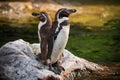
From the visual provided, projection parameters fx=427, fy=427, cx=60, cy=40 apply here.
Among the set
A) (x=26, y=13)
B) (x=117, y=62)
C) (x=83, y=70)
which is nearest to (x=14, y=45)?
(x=83, y=70)

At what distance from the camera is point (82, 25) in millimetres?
27188

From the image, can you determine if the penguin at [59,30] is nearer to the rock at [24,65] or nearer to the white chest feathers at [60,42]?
the white chest feathers at [60,42]

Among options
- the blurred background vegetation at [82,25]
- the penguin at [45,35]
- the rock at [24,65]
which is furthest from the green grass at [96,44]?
the penguin at [45,35]

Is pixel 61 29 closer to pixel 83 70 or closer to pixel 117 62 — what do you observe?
pixel 83 70

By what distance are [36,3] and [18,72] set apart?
20310 millimetres

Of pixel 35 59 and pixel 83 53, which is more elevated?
pixel 35 59

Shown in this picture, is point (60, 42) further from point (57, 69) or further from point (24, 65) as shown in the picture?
point (24, 65)

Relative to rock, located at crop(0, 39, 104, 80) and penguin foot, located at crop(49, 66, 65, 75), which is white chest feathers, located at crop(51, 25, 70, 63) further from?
rock, located at crop(0, 39, 104, 80)

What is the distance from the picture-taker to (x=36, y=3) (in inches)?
1283

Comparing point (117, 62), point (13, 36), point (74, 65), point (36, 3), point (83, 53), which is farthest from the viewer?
point (36, 3)

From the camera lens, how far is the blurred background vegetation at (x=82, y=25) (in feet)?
66.3

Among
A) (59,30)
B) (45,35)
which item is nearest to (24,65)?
(45,35)

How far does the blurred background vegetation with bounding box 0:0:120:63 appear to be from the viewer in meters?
20.2

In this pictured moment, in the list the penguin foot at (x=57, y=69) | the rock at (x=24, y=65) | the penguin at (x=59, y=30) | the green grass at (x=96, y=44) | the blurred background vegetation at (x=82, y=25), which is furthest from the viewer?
the blurred background vegetation at (x=82, y=25)
